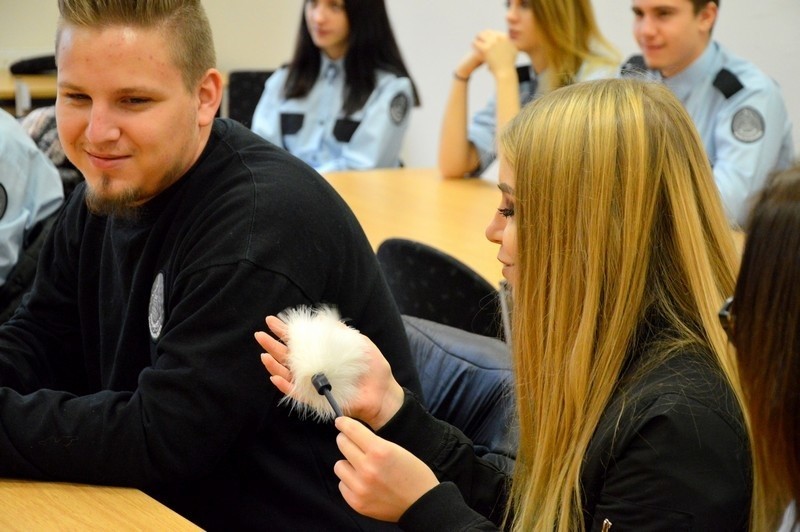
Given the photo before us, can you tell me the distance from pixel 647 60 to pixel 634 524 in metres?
2.55

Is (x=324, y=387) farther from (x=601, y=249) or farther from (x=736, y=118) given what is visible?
(x=736, y=118)

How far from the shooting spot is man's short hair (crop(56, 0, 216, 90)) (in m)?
1.41

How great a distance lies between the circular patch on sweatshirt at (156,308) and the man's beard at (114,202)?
127 mm

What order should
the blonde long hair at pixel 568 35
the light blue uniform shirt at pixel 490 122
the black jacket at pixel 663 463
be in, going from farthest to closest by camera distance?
the light blue uniform shirt at pixel 490 122, the blonde long hair at pixel 568 35, the black jacket at pixel 663 463

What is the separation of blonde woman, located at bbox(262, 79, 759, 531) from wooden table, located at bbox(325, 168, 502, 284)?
4.08 feet

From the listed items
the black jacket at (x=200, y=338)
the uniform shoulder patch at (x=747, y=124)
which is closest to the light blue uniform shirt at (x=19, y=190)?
the black jacket at (x=200, y=338)

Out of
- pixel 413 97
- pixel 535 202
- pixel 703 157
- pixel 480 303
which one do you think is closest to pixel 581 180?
pixel 535 202

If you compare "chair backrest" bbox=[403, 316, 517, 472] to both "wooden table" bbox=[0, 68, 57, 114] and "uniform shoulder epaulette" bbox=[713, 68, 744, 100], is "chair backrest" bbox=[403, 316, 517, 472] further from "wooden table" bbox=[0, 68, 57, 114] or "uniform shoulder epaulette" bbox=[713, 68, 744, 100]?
"wooden table" bbox=[0, 68, 57, 114]

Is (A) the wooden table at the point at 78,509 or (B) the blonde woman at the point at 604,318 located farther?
(A) the wooden table at the point at 78,509

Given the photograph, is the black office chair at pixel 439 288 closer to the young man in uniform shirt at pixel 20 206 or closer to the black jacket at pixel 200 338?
the black jacket at pixel 200 338

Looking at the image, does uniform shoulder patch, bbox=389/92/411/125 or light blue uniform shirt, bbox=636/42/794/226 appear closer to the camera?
light blue uniform shirt, bbox=636/42/794/226

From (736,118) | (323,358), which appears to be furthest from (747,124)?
(323,358)

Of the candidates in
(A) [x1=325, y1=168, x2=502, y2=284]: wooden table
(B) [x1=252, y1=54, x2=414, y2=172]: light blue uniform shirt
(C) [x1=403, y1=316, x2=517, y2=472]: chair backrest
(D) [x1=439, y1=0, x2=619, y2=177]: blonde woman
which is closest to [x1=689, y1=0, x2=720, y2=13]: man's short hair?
(D) [x1=439, y1=0, x2=619, y2=177]: blonde woman

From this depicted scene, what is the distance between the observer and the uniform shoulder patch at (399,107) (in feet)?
13.5
